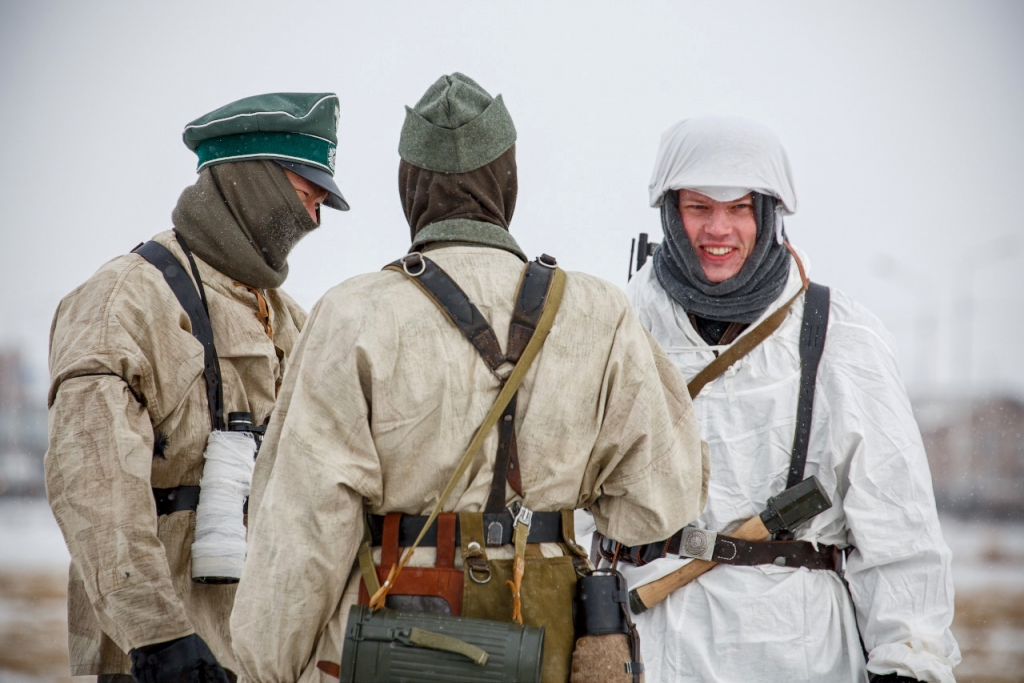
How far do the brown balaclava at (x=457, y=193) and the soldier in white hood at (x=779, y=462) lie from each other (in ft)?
2.54

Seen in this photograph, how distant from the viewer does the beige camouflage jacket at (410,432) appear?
146 cm

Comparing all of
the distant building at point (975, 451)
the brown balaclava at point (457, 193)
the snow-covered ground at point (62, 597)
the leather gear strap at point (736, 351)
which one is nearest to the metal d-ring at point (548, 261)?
the brown balaclava at point (457, 193)

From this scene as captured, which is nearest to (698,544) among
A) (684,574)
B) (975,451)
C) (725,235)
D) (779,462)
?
(684,574)

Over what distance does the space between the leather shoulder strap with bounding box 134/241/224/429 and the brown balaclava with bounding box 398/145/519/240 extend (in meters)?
0.63

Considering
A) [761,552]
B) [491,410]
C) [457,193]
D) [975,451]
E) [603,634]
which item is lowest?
[975,451]

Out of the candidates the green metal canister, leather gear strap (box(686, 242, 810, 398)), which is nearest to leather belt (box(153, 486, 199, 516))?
the green metal canister

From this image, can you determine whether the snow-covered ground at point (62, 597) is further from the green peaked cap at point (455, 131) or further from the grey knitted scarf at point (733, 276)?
the green peaked cap at point (455, 131)

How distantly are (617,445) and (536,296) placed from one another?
30cm

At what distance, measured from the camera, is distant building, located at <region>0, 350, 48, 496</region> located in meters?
26.3

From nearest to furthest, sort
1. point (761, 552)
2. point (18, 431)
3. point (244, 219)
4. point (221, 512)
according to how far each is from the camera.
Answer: point (221, 512)
point (761, 552)
point (244, 219)
point (18, 431)

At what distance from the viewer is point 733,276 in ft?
7.81

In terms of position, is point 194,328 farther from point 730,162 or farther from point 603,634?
point 730,162

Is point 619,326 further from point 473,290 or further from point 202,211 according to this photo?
point 202,211

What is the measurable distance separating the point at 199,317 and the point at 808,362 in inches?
57.1
